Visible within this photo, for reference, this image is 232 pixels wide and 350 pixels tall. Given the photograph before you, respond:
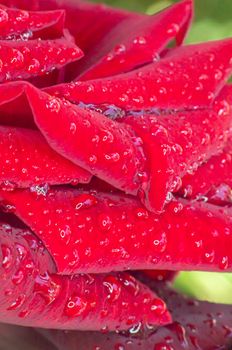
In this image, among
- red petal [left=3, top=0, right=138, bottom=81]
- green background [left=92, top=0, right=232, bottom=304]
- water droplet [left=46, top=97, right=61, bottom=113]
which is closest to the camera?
water droplet [left=46, top=97, right=61, bottom=113]

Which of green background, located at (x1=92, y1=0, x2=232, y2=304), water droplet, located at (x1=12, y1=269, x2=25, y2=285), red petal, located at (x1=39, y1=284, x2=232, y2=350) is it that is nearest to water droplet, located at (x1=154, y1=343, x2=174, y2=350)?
red petal, located at (x1=39, y1=284, x2=232, y2=350)

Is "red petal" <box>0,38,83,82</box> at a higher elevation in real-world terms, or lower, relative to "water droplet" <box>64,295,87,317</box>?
higher

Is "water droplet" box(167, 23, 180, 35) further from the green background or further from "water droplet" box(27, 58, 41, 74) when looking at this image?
the green background

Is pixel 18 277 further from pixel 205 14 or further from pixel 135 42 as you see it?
pixel 205 14

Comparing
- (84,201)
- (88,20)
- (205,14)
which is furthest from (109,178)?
(205,14)

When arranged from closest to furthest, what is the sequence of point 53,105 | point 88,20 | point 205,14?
point 53,105 → point 88,20 → point 205,14

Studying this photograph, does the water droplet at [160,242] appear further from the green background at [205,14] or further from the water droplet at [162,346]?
the green background at [205,14]

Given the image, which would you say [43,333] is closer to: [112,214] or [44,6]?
[112,214]

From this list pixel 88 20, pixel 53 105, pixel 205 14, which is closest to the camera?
pixel 53 105
